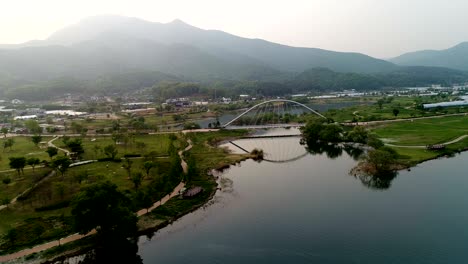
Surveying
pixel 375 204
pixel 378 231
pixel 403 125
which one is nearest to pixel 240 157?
pixel 375 204

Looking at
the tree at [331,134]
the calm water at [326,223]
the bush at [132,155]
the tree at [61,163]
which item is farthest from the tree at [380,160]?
the tree at [61,163]

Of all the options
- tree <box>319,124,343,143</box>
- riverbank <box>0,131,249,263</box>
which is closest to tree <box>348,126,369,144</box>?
tree <box>319,124,343,143</box>

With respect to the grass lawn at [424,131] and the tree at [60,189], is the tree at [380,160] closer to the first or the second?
the grass lawn at [424,131]

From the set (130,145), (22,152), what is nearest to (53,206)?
(130,145)

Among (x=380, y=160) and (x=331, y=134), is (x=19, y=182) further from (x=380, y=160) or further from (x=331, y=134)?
(x=331, y=134)

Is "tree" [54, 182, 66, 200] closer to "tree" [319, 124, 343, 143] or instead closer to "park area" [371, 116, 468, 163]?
"park area" [371, 116, 468, 163]

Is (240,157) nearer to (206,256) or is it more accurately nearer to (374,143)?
(374,143)
